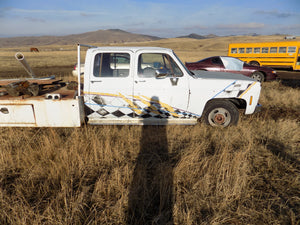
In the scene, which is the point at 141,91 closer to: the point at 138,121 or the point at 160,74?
the point at 160,74

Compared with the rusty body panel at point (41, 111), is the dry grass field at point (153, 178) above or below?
below

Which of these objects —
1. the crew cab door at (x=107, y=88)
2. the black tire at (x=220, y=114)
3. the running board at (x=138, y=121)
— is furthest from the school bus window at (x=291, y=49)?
the crew cab door at (x=107, y=88)

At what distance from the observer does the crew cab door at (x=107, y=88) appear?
388 cm

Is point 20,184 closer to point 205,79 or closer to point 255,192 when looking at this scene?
point 255,192

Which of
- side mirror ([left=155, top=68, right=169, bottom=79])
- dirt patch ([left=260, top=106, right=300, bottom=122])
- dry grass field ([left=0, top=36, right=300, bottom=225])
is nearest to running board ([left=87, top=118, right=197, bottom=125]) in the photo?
dry grass field ([left=0, top=36, right=300, bottom=225])

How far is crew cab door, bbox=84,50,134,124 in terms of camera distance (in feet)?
12.7

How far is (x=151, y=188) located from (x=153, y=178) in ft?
0.74

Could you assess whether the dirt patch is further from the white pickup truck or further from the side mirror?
the side mirror

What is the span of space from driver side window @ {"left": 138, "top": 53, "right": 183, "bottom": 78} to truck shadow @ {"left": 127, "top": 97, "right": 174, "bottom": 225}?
5.06ft

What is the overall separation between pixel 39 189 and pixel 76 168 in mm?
577

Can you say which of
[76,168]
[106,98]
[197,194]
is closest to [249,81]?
[197,194]

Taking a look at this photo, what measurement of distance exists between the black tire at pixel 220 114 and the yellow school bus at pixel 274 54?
13790 mm

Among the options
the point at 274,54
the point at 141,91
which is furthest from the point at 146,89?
the point at 274,54

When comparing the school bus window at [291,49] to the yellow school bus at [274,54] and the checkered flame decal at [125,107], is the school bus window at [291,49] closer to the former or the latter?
the yellow school bus at [274,54]
